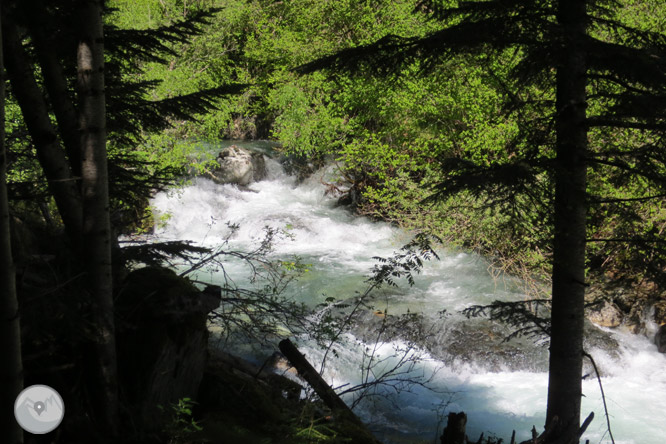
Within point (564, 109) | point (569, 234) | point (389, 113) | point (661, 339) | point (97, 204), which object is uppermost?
point (389, 113)

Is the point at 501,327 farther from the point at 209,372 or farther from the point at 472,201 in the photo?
the point at 209,372

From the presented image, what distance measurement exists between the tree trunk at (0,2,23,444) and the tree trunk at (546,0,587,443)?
12.1 ft

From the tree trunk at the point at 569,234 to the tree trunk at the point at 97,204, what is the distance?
11.0 ft

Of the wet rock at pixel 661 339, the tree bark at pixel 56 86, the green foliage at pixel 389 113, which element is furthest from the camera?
the green foliage at pixel 389 113

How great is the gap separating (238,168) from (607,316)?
14193 millimetres

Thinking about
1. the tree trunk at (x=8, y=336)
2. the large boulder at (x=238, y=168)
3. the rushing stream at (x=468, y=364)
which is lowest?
the tree trunk at (x=8, y=336)

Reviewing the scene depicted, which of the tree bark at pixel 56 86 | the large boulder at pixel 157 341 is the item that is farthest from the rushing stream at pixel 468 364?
the tree bark at pixel 56 86

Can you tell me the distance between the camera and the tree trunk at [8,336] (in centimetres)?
210

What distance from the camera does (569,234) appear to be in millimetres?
4453

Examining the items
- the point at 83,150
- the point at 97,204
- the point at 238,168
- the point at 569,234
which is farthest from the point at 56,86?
the point at 238,168

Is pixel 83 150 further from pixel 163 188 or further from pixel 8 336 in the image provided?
pixel 8 336

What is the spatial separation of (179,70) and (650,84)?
48.6 ft

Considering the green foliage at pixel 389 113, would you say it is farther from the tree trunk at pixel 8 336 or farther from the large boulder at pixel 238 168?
the tree trunk at pixel 8 336

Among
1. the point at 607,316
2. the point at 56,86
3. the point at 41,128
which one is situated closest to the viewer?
the point at 41,128
